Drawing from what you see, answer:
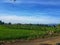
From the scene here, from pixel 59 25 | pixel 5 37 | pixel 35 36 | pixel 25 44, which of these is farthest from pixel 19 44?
pixel 59 25

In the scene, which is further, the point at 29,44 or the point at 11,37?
the point at 11,37

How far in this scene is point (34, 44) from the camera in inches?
1105

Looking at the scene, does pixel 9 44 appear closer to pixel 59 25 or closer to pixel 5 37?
pixel 5 37

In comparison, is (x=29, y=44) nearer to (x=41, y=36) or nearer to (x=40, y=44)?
(x=40, y=44)

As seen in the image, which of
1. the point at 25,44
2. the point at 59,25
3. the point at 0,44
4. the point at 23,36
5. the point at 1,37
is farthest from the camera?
the point at 59,25

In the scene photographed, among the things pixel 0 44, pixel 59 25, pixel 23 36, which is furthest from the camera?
pixel 59 25

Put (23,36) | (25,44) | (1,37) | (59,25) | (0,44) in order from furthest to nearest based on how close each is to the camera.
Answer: (59,25) → (23,36) → (1,37) → (25,44) → (0,44)

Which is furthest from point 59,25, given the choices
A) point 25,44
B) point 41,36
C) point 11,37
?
point 25,44

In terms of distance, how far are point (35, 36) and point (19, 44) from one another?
829 cm

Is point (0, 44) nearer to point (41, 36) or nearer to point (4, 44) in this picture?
point (4, 44)

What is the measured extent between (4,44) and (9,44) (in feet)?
2.47

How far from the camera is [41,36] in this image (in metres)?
36.0

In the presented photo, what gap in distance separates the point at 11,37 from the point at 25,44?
518 cm

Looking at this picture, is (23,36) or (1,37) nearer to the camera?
(1,37)
